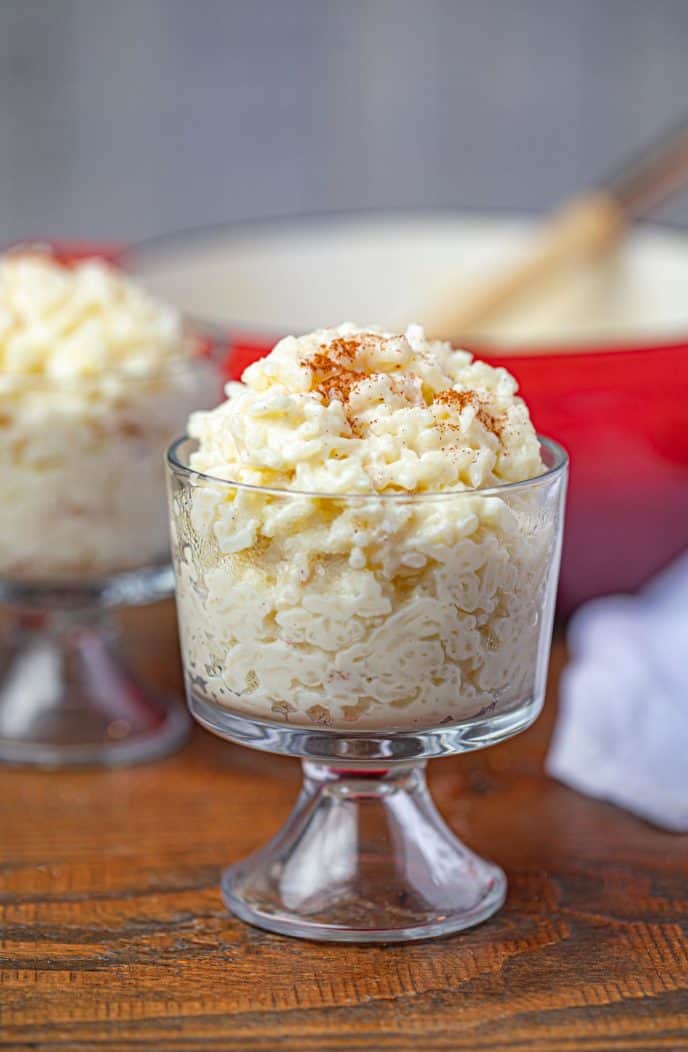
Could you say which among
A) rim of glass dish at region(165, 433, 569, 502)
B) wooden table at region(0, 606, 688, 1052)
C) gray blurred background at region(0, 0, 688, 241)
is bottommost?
wooden table at region(0, 606, 688, 1052)

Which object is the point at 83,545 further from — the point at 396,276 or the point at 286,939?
the point at 396,276

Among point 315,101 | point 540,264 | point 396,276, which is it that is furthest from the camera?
point 315,101

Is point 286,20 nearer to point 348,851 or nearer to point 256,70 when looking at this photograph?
point 256,70

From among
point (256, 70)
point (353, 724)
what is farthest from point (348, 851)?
point (256, 70)

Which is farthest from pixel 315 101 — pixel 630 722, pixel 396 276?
pixel 630 722

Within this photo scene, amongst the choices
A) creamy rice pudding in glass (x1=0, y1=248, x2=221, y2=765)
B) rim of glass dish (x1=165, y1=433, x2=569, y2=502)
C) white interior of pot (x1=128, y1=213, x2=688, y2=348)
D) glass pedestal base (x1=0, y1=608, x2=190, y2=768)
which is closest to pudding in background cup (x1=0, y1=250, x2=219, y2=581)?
creamy rice pudding in glass (x1=0, y1=248, x2=221, y2=765)

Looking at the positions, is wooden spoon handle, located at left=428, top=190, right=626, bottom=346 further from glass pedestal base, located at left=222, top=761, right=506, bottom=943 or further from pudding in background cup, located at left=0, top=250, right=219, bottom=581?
glass pedestal base, located at left=222, top=761, right=506, bottom=943
